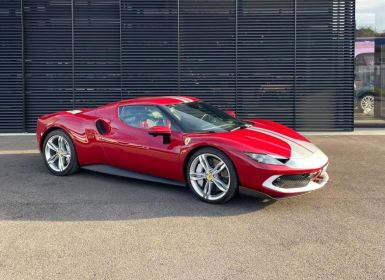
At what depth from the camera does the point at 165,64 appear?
1102cm

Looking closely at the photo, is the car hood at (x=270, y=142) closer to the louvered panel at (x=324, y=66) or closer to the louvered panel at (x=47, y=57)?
the louvered panel at (x=324, y=66)

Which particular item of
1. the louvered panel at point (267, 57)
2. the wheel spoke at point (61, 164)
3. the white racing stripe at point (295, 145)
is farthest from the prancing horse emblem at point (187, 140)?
the louvered panel at point (267, 57)

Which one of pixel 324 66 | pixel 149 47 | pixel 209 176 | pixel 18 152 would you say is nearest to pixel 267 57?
pixel 324 66

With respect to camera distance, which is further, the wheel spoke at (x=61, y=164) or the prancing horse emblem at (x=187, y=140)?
the wheel spoke at (x=61, y=164)

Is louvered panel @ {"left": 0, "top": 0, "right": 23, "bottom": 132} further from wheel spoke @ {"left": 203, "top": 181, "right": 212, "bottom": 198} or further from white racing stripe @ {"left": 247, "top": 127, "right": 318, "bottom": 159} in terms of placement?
wheel spoke @ {"left": 203, "top": 181, "right": 212, "bottom": 198}

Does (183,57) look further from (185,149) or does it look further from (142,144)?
(185,149)

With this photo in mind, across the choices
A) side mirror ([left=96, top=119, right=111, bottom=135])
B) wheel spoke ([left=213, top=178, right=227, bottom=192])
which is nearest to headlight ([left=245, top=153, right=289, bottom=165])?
wheel spoke ([left=213, top=178, right=227, bottom=192])

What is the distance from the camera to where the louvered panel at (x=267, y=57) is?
1100 centimetres

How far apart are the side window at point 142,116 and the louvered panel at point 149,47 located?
4.91m

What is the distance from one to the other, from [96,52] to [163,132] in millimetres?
6286

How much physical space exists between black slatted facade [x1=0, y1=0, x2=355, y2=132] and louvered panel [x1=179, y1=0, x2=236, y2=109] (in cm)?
2

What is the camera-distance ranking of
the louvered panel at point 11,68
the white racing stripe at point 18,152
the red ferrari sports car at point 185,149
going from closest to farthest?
the red ferrari sports car at point 185,149 < the white racing stripe at point 18,152 < the louvered panel at point 11,68

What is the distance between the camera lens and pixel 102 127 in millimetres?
6199

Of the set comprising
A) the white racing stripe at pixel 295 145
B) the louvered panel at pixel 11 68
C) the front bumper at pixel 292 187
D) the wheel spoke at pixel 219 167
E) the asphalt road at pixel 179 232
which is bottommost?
the asphalt road at pixel 179 232
